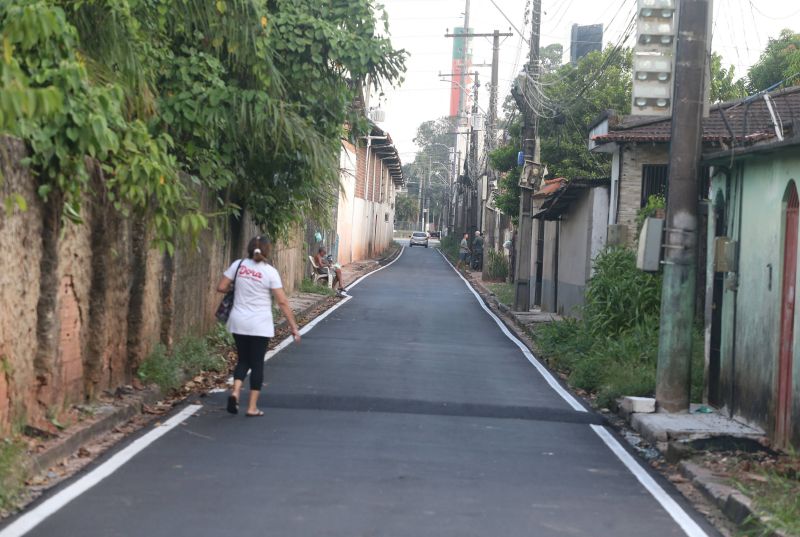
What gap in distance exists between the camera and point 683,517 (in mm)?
8047

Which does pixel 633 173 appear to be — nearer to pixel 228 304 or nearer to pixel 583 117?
pixel 228 304

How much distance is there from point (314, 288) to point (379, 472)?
2452 centimetres

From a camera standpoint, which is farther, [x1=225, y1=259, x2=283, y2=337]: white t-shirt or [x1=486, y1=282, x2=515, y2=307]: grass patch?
[x1=486, y1=282, x2=515, y2=307]: grass patch

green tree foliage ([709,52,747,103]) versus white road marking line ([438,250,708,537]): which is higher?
green tree foliage ([709,52,747,103])

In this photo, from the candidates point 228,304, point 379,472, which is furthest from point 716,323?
point 379,472

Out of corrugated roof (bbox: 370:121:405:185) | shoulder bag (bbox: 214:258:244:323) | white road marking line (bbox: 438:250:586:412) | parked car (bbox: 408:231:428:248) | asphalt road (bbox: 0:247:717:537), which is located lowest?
white road marking line (bbox: 438:250:586:412)

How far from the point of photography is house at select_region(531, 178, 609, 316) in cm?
2467

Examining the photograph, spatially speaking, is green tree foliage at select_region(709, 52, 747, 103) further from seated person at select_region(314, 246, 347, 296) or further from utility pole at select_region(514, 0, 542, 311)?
seated person at select_region(314, 246, 347, 296)

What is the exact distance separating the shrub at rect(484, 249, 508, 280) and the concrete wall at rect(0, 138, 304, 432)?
31712mm

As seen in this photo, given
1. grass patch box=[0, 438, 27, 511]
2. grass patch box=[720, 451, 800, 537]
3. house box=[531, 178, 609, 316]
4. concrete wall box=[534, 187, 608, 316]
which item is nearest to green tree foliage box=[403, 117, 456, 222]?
house box=[531, 178, 609, 316]

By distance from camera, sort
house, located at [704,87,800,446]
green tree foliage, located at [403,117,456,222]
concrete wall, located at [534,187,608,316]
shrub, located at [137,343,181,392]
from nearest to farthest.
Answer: house, located at [704,87,800,446], shrub, located at [137,343,181,392], concrete wall, located at [534,187,608,316], green tree foliage, located at [403,117,456,222]

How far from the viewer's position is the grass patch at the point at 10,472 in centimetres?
720

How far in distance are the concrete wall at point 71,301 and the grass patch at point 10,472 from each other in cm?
49

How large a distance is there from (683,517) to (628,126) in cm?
1535
